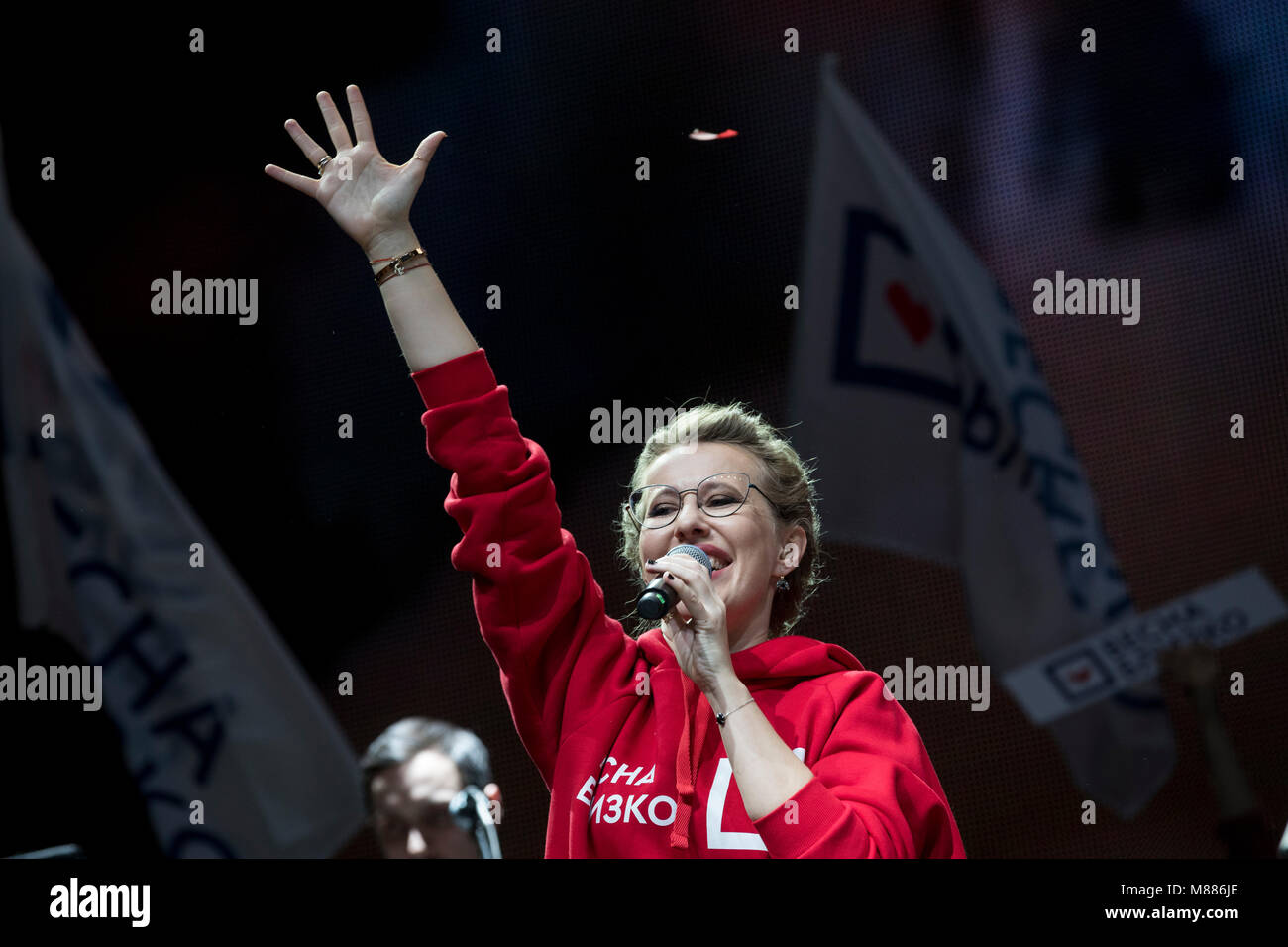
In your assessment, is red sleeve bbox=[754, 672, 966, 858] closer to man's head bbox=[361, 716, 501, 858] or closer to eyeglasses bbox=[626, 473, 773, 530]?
eyeglasses bbox=[626, 473, 773, 530]

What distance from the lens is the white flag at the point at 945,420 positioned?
3.24m

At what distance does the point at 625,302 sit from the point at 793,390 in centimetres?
48

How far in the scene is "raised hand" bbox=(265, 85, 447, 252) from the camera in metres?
2.19

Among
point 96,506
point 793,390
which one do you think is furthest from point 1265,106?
point 96,506

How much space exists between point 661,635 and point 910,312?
65.9 inches

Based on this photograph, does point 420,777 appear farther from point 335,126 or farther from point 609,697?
point 335,126

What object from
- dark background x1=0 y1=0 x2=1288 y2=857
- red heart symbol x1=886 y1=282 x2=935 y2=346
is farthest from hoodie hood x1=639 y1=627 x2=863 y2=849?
red heart symbol x1=886 y1=282 x2=935 y2=346

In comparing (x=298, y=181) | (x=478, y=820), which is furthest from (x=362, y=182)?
(x=478, y=820)

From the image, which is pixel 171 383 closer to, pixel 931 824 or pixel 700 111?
pixel 700 111

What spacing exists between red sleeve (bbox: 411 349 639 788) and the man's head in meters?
0.94

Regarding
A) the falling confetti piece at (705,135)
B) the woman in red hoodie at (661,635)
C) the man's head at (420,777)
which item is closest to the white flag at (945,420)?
the falling confetti piece at (705,135)

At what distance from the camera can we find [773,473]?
2.26 meters

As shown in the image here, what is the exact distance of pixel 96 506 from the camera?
3525 mm

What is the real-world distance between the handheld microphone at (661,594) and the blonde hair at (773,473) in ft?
0.75
